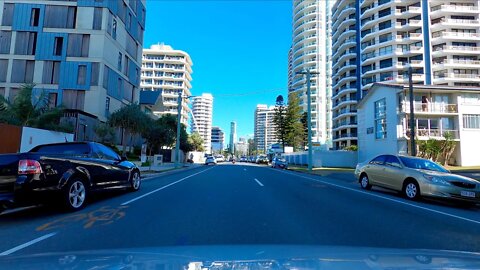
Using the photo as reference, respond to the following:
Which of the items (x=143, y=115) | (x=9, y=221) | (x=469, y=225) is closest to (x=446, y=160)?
(x=143, y=115)

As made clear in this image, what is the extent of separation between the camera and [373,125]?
4259cm

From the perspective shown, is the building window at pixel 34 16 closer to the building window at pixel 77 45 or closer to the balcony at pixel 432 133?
the building window at pixel 77 45

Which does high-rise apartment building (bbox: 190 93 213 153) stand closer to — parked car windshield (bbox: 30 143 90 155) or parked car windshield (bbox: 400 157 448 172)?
parked car windshield (bbox: 400 157 448 172)

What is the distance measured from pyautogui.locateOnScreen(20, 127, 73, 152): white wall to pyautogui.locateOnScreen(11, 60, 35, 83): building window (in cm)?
2123

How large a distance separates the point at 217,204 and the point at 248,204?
0.81m

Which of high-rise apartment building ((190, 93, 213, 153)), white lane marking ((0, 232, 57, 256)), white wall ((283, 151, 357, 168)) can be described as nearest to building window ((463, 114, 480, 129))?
white wall ((283, 151, 357, 168))

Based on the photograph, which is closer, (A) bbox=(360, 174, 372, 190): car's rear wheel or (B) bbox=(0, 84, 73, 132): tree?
(A) bbox=(360, 174, 372, 190): car's rear wheel

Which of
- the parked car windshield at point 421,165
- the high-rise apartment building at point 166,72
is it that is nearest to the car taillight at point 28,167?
the parked car windshield at point 421,165

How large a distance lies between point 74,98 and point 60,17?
9.23m

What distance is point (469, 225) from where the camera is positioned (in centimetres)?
727

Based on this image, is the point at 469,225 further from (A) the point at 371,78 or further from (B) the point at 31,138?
(A) the point at 371,78

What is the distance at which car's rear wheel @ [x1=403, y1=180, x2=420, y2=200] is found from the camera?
11648mm

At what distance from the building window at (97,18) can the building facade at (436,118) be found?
105 ft

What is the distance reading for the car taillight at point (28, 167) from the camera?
688 centimetres
